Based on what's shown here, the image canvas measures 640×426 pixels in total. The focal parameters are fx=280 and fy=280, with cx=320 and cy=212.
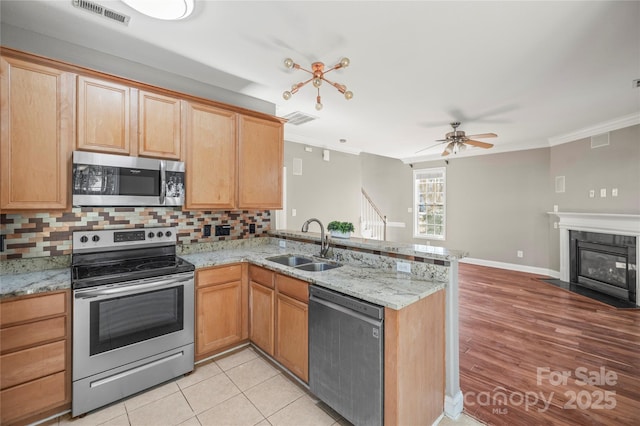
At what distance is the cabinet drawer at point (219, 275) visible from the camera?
2.47m

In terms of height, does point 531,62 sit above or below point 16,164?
above

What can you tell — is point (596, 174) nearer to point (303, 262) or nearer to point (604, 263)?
point (604, 263)

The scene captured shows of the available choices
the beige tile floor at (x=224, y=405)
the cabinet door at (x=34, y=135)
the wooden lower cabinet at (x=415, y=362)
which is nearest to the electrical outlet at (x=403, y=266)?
the wooden lower cabinet at (x=415, y=362)

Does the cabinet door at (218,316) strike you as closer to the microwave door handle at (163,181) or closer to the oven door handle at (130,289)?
the oven door handle at (130,289)

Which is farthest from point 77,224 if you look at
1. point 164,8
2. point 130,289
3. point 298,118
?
point 298,118

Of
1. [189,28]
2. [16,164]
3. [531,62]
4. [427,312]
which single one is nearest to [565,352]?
[427,312]

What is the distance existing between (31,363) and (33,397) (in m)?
0.22

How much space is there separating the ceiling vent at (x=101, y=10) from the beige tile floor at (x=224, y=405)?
280cm

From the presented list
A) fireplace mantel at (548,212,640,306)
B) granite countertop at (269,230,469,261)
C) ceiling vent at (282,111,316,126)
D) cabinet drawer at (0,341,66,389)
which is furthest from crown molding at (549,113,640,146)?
cabinet drawer at (0,341,66,389)

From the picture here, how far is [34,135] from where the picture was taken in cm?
198

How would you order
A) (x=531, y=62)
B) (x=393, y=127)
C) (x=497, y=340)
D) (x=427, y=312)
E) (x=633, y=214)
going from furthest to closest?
1. (x=393, y=127)
2. (x=633, y=214)
3. (x=497, y=340)
4. (x=531, y=62)
5. (x=427, y=312)

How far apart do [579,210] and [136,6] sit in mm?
6730

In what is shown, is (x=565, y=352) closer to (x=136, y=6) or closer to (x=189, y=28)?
(x=189, y=28)

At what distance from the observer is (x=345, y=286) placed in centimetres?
184
